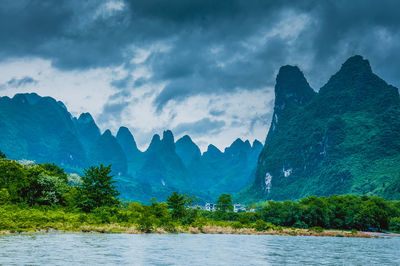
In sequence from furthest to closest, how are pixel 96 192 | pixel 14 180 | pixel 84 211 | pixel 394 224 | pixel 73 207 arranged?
pixel 394 224 < pixel 96 192 < pixel 84 211 < pixel 73 207 < pixel 14 180

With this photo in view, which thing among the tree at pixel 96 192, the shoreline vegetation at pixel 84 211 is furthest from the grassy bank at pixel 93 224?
the tree at pixel 96 192

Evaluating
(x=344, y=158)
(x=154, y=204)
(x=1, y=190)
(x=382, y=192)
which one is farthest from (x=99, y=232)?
(x=344, y=158)

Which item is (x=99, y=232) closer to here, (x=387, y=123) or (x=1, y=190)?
(x=1, y=190)

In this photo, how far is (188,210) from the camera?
57625 millimetres

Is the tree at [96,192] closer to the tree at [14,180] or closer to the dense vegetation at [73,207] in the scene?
the dense vegetation at [73,207]

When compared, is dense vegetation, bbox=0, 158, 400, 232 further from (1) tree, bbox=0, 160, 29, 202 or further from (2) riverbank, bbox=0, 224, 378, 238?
(2) riverbank, bbox=0, 224, 378, 238

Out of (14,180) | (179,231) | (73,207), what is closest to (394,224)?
(179,231)

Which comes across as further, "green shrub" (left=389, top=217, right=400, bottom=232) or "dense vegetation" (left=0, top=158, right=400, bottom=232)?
"green shrub" (left=389, top=217, right=400, bottom=232)

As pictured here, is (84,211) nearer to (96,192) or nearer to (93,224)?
(96,192)

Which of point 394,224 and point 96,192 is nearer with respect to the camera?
point 96,192

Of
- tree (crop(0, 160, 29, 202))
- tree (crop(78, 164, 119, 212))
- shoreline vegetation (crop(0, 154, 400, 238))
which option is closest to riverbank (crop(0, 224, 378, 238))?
shoreline vegetation (crop(0, 154, 400, 238))

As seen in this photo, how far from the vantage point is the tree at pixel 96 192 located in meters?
46.2

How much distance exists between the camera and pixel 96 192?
156 ft

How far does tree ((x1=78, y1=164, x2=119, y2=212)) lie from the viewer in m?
46.2
